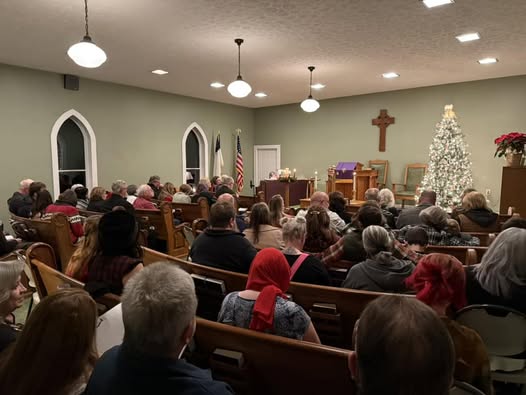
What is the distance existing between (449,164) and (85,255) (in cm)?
681

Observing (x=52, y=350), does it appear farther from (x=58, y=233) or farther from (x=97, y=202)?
(x=97, y=202)

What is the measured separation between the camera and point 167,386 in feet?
3.10

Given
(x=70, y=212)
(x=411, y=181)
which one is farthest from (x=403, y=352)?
(x=411, y=181)

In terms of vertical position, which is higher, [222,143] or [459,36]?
[459,36]

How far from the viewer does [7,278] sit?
5.06ft

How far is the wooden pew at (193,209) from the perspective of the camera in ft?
17.1

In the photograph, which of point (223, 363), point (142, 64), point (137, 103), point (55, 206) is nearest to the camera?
point (223, 363)

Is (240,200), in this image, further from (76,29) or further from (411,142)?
(411,142)

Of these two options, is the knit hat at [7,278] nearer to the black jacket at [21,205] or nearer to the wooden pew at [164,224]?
the wooden pew at [164,224]

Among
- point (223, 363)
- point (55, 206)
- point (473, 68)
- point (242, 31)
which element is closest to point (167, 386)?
point (223, 363)

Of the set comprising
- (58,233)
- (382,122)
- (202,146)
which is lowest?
(58,233)

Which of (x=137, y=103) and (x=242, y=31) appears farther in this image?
(x=137, y=103)

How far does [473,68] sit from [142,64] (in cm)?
569

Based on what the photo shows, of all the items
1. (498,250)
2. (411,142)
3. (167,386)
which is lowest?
(167,386)
